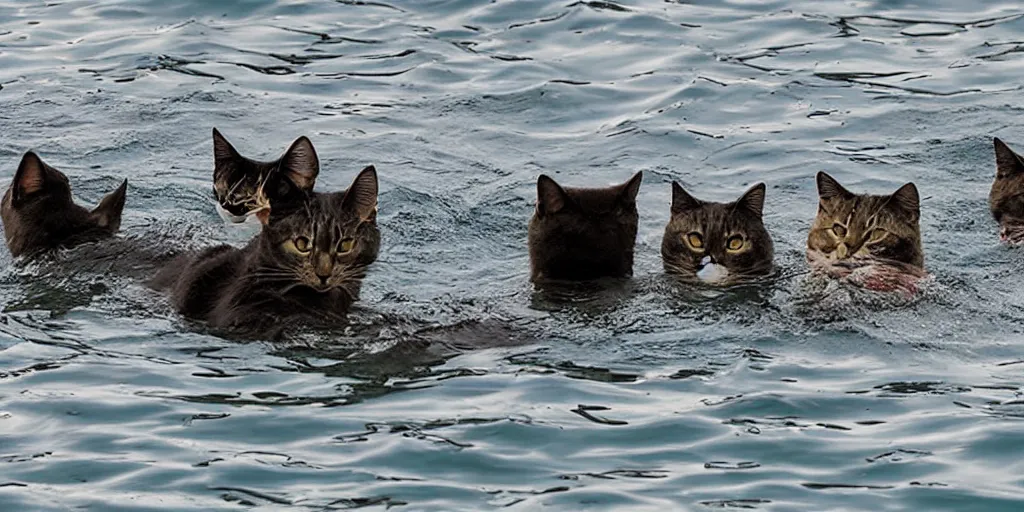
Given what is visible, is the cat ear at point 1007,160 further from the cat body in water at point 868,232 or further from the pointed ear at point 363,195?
the pointed ear at point 363,195

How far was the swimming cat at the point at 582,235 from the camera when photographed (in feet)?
31.1

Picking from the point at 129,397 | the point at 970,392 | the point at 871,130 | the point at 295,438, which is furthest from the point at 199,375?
the point at 871,130

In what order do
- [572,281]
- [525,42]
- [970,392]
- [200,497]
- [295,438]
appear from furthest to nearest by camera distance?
[525,42] → [572,281] → [970,392] → [295,438] → [200,497]

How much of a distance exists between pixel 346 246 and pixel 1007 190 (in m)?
4.22

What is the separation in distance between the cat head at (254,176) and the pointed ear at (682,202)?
1.88 m

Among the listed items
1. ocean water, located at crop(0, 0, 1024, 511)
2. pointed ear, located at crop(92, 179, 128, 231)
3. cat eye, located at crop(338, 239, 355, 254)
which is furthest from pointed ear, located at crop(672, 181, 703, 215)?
pointed ear, located at crop(92, 179, 128, 231)

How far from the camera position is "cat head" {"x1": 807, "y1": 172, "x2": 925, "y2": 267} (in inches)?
376

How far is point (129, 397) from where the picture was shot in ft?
25.1

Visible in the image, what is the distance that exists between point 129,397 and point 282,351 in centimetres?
82

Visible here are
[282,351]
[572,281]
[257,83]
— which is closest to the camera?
[282,351]

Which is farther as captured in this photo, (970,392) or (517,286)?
(517,286)

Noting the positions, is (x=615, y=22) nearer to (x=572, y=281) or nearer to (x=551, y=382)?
(x=572, y=281)

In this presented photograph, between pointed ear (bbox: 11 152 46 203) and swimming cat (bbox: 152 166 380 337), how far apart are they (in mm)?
1426

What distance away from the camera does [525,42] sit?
15211 millimetres
